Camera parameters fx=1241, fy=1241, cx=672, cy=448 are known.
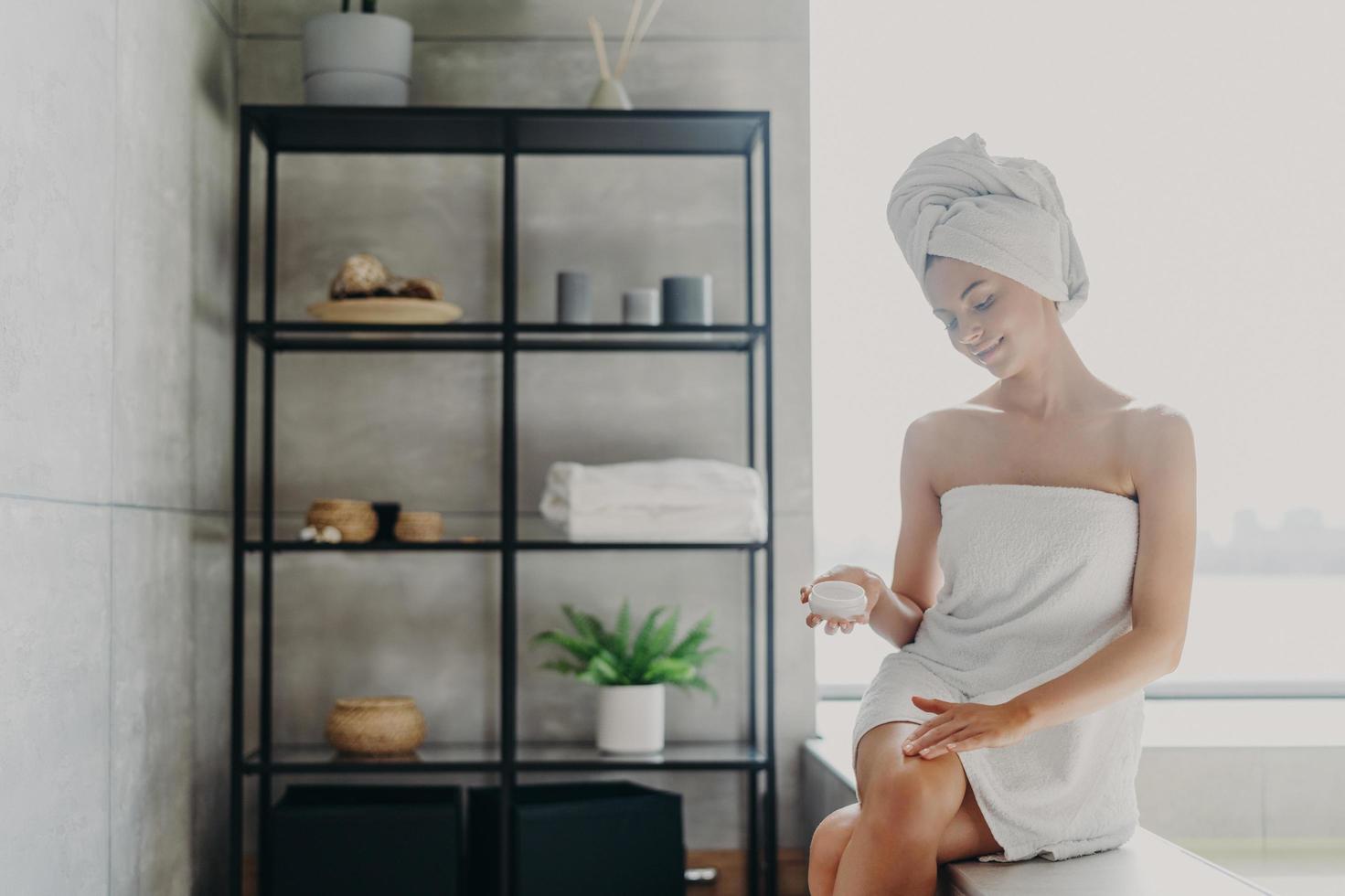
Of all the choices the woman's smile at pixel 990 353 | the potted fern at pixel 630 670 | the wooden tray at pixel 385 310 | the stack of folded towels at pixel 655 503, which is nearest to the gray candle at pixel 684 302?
the stack of folded towels at pixel 655 503

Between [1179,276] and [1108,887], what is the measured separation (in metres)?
1.94

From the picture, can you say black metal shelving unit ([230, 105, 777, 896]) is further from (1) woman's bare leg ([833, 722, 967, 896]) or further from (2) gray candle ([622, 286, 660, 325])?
(1) woman's bare leg ([833, 722, 967, 896])

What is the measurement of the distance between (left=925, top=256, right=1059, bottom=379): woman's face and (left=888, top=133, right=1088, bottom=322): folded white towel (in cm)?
2

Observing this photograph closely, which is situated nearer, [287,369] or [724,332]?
[724,332]

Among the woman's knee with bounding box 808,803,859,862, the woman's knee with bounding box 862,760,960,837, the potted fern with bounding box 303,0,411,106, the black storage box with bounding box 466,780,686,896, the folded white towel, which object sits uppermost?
the potted fern with bounding box 303,0,411,106

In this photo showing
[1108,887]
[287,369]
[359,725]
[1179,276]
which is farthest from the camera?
[1179,276]

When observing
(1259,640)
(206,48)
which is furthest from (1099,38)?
(206,48)

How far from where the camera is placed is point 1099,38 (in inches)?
115

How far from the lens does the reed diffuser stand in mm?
2471

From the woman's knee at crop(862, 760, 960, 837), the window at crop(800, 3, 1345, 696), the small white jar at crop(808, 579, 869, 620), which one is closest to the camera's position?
the woman's knee at crop(862, 760, 960, 837)

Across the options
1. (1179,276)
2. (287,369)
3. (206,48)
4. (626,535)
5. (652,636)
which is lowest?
(652,636)

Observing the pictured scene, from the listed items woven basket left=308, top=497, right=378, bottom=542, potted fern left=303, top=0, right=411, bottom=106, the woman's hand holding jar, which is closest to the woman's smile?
the woman's hand holding jar

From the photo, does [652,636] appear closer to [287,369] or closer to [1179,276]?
[287,369]

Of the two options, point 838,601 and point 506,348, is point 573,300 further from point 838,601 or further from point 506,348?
point 838,601
